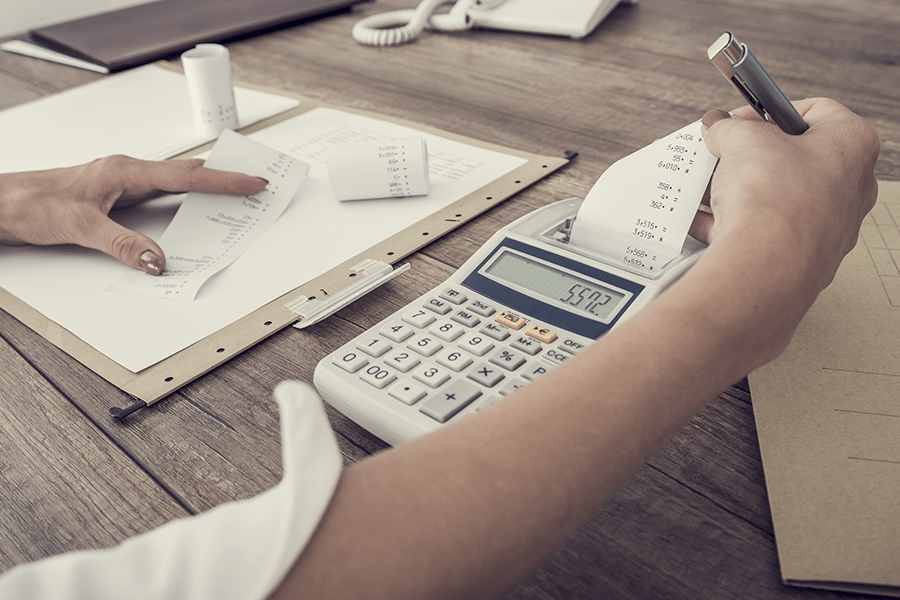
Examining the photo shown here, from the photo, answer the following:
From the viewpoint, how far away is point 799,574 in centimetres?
39

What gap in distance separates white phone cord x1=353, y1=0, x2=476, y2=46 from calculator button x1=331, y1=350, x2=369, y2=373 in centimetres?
87

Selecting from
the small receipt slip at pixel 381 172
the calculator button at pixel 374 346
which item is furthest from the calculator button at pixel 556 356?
the small receipt slip at pixel 381 172

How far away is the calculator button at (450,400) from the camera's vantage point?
46 cm

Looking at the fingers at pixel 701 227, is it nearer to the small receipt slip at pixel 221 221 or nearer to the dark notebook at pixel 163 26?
the small receipt slip at pixel 221 221

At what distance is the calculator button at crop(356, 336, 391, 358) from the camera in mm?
524

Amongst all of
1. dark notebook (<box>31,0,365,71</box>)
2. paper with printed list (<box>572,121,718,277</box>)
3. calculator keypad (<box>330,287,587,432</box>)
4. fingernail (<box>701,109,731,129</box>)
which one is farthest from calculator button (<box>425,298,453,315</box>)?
dark notebook (<box>31,0,365,71</box>)

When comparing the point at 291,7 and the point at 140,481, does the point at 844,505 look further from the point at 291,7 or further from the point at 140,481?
the point at 291,7

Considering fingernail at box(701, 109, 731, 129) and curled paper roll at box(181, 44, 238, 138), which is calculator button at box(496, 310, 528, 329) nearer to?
fingernail at box(701, 109, 731, 129)

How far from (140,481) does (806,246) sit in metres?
0.40

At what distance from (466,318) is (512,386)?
0.26ft

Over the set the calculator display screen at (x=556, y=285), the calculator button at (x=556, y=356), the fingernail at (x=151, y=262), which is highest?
the calculator display screen at (x=556, y=285)

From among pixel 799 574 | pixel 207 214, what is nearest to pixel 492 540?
pixel 799 574

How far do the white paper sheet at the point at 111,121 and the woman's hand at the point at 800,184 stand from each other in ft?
2.24

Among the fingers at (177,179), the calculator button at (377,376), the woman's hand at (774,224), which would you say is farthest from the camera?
the fingers at (177,179)
